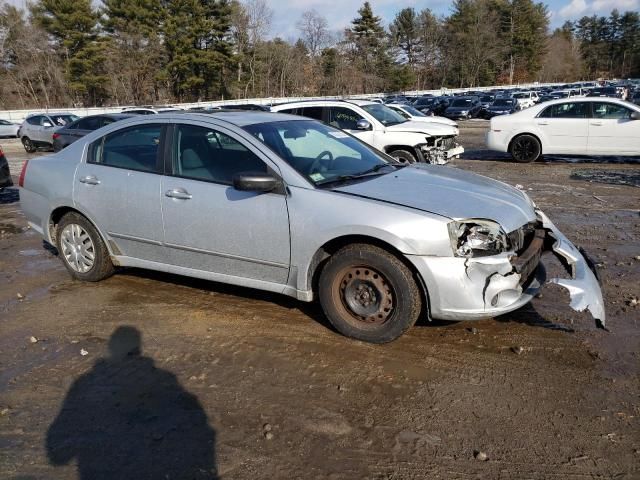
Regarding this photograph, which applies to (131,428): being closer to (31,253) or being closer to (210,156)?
(210,156)

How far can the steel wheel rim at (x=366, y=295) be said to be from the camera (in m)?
3.78

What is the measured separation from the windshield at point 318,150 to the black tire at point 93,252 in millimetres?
1938

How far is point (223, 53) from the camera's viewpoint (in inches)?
2298

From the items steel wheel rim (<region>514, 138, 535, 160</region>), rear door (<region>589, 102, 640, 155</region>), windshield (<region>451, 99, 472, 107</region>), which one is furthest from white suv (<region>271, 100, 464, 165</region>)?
windshield (<region>451, 99, 472, 107</region>)

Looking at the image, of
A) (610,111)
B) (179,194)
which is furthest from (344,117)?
(179,194)

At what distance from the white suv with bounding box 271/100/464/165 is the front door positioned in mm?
6956

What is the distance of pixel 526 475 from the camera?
257 centimetres

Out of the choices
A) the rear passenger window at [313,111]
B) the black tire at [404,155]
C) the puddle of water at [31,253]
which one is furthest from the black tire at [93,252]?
the black tire at [404,155]

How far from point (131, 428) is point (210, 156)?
2.30 metres

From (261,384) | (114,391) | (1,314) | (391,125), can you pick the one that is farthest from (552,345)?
(391,125)

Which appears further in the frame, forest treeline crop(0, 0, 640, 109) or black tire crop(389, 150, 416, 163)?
forest treeline crop(0, 0, 640, 109)

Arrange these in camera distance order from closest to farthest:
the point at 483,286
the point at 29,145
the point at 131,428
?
the point at 131,428 < the point at 483,286 < the point at 29,145

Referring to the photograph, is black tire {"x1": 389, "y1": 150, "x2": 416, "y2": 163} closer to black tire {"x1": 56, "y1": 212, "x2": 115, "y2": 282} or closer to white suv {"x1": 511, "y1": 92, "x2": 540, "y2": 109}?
black tire {"x1": 56, "y1": 212, "x2": 115, "y2": 282}

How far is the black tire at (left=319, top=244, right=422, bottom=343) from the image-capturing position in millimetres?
3682
